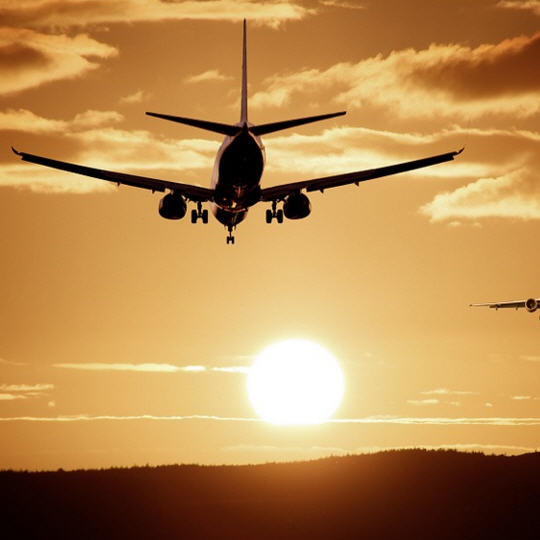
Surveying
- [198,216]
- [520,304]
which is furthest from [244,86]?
[520,304]

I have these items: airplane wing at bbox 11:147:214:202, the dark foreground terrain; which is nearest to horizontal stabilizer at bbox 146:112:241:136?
airplane wing at bbox 11:147:214:202

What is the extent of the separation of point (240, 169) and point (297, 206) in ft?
21.8

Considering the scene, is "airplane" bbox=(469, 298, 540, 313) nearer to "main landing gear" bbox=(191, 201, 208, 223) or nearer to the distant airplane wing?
the distant airplane wing

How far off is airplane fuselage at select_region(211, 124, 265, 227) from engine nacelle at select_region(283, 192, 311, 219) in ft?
7.45

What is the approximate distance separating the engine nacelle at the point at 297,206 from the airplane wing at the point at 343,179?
28.7 inches

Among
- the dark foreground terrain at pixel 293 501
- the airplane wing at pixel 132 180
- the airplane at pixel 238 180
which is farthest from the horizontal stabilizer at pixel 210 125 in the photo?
the dark foreground terrain at pixel 293 501

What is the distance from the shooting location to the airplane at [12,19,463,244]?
58.5 m

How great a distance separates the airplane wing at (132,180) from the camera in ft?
211

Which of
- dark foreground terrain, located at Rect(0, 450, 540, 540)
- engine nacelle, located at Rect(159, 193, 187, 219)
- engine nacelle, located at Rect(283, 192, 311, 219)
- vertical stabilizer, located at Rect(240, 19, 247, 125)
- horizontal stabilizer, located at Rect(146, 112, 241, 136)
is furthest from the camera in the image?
dark foreground terrain, located at Rect(0, 450, 540, 540)

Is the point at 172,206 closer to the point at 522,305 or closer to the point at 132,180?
the point at 132,180

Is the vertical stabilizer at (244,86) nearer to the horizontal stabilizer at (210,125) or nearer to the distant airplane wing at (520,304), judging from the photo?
the horizontal stabilizer at (210,125)

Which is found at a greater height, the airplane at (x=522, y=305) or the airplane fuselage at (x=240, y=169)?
the airplane at (x=522, y=305)

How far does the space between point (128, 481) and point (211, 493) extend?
8924mm

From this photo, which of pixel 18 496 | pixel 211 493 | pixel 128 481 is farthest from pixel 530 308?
pixel 18 496
